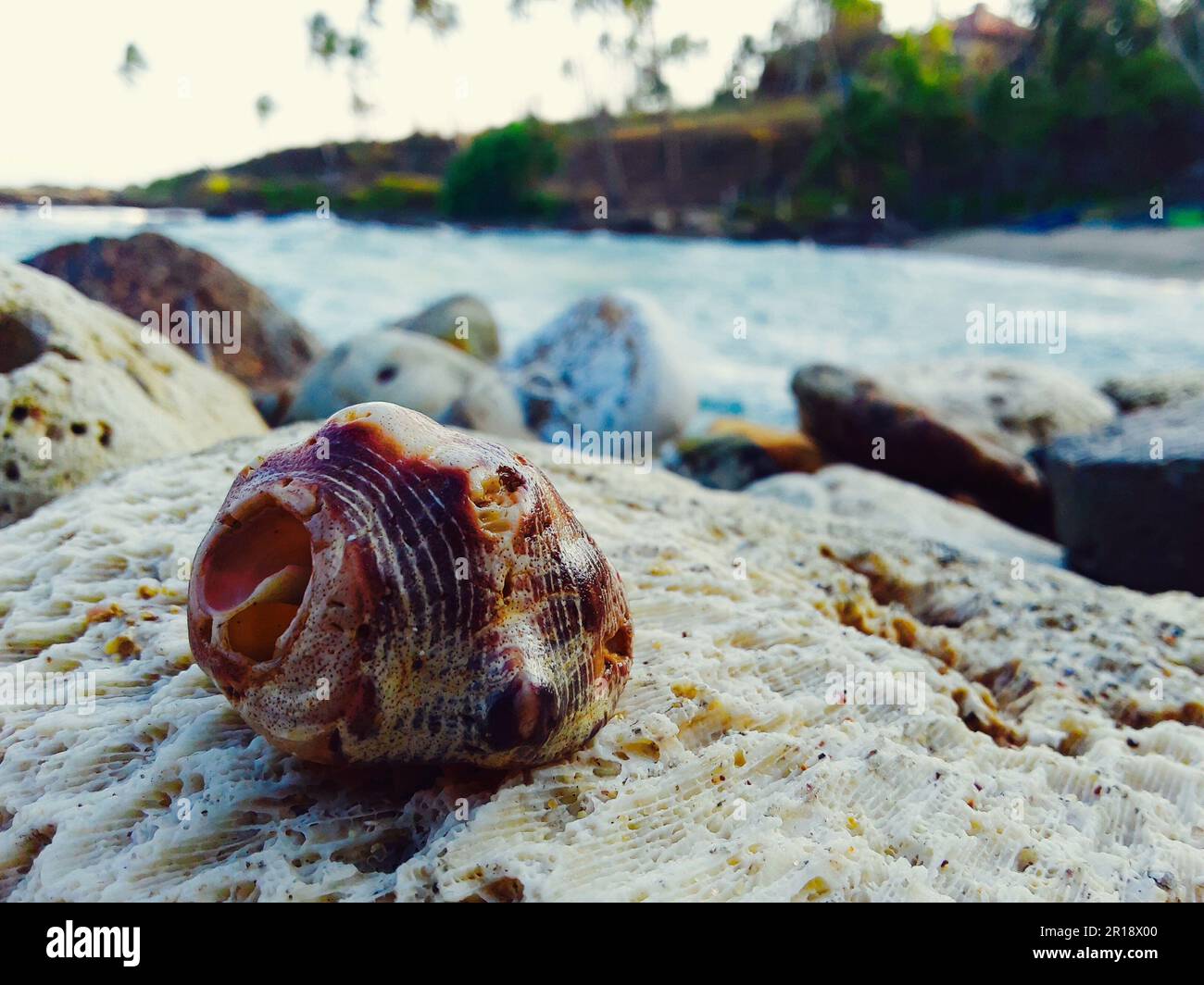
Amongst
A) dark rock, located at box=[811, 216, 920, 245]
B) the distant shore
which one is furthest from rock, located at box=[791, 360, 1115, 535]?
dark rock, located at box=[811, 216, 920, 245]

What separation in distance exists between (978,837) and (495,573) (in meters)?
1.34

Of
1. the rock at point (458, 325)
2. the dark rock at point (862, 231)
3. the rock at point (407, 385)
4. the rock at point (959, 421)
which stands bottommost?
the rock at point (959, 421)

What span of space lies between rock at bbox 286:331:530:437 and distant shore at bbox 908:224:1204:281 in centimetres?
2532

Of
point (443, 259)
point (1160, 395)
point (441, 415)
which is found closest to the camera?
point (441, 415)

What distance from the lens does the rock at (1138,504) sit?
566 cm

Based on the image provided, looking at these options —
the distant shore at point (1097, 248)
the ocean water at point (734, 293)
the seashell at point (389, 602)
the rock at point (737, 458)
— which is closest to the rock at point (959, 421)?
the rock at point (737, 458)

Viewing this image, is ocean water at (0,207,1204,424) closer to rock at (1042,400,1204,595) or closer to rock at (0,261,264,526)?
rock at (1042,400,1204,595)

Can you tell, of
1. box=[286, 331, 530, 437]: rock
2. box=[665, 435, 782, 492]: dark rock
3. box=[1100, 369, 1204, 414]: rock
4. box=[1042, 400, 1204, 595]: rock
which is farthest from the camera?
box=[1100, 369, 1204, 414]: rock

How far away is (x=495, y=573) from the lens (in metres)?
2.00

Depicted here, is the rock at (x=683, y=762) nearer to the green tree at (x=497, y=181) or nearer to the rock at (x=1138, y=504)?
the rock at (x=1138, y=504)

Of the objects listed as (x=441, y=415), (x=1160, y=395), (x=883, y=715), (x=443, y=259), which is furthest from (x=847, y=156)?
(x=883, y=715)

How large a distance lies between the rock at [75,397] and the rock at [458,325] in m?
6.08

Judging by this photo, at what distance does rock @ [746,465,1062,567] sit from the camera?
636 cm
